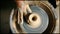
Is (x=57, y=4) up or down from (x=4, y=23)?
up

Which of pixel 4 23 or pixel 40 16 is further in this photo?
pixel 4 23

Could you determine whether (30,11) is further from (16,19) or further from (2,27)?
(2,27)

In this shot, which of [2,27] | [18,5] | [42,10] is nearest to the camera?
[18,5]

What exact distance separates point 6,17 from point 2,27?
2.5 inches

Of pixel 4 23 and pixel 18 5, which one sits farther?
pixel 4 23

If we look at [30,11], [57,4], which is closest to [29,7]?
[30,11]

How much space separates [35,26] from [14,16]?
0.35 ft

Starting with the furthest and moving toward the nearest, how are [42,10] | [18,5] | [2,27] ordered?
[2,27], [42,10], [18,5]

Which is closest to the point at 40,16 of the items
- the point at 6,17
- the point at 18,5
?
the point at 18,5

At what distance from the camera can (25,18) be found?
61cm

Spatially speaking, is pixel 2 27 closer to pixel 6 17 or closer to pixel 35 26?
pixel 6 17

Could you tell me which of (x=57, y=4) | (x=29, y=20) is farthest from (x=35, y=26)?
(x=57, y=4)

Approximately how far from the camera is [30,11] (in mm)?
614

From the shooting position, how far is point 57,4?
0.74 metres
